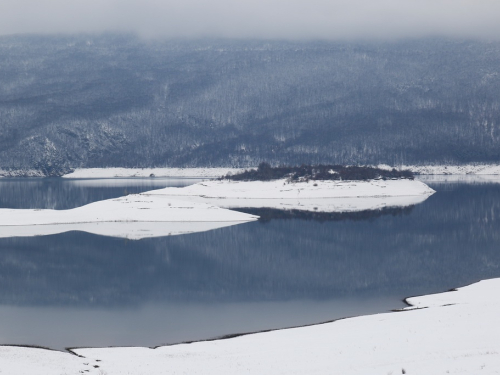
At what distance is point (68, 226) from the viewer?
62.3m

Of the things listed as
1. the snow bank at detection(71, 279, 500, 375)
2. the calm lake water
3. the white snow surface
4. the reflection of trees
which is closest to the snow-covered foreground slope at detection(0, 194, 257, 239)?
the calm lake water

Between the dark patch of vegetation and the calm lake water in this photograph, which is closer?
the calm lake water

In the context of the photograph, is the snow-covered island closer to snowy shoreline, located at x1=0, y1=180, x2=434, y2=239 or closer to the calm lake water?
snowy shoreline, located at x1=0, y1=180, x2=434, y2=239

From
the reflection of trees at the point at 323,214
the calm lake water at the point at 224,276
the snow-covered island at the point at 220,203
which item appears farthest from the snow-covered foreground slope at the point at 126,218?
the reflection of trees at the point at 323,214

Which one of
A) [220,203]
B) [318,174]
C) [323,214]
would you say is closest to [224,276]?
[323,214]

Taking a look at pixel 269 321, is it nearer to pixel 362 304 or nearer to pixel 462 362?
pixel 362 304

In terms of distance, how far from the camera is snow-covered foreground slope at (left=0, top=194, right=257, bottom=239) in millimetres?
60094

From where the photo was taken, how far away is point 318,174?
105 meters

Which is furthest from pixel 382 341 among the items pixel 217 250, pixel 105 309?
pixel 217 250

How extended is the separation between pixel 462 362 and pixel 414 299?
42.8 ft

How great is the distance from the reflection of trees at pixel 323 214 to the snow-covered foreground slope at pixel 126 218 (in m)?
4.79

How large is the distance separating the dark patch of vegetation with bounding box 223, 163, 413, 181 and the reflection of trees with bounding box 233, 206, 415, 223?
26.7m

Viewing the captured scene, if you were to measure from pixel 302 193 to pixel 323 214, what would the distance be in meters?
24.8

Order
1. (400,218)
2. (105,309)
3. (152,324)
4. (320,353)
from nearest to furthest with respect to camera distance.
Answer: (320,353) → (152,324) → (105,309) → (400,218)
